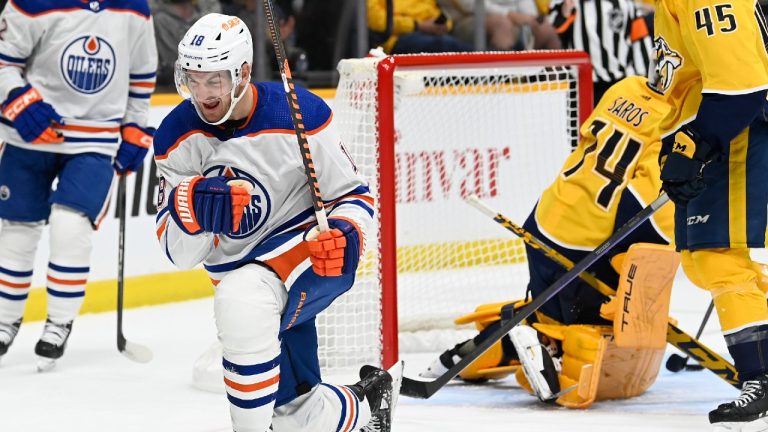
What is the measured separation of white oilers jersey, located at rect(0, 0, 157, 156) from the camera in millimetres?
3969

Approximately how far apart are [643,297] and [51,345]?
174 centimetres

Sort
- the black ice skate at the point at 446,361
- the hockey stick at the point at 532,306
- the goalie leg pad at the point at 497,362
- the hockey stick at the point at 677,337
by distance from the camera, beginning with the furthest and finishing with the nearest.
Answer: the goalie leg pad at the point at 497,362 < the black ice skate at the point at 446,361 < the hockey stick at the point at 677,337 < the hockey stick at the point at 532,306

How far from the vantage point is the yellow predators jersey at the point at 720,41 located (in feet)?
9.17

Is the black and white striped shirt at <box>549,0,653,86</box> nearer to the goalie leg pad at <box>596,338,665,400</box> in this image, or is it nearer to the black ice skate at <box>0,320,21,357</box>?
the goalie leg pad at <box>596,338,665,400</box>

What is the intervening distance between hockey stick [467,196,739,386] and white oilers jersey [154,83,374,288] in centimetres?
94

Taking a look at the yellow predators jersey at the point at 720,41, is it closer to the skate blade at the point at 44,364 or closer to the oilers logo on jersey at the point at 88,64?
the oilers logo on jersey at the point at 88,64

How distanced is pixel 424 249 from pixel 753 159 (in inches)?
90.7

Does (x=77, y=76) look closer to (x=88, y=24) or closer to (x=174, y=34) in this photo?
(x=88, y=24)

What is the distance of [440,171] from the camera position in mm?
5535

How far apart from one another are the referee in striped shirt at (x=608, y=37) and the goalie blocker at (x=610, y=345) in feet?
9.30

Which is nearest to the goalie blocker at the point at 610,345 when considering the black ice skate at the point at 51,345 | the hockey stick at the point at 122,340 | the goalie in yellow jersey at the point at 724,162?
the goalie in yellow jersey at the point at 724,162

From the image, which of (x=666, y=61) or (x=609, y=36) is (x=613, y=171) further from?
(x=609, y=36)

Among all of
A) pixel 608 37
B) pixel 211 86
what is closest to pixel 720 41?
pixel 211 86

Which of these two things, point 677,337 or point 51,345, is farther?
point 51,345
